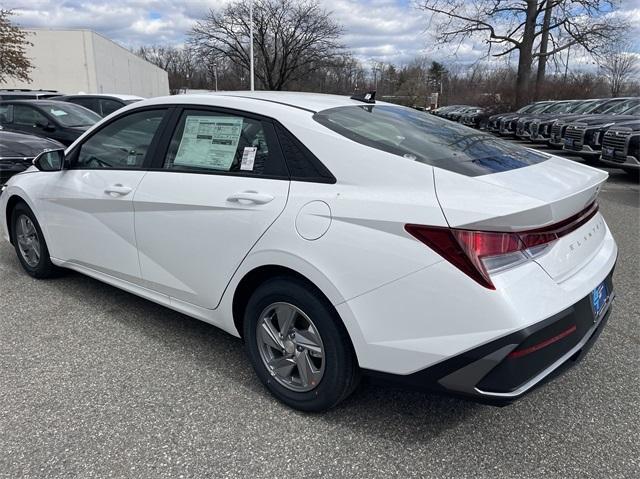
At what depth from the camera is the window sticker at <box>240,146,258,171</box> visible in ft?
8.85

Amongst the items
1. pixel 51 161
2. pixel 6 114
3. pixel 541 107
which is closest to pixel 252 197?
pixel 51 161

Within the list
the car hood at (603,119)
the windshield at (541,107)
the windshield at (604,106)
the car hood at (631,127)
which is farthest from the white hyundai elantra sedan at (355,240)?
the windshield at (541,107)

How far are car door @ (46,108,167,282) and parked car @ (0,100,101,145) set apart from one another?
20.6 feet

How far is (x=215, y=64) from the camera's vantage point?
123ft

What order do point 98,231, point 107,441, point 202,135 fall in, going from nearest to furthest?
point 107,441 → point 202,135 → point 98,231

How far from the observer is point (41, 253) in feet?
13.8

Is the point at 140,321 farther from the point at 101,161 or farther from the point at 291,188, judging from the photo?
the point at 291,188

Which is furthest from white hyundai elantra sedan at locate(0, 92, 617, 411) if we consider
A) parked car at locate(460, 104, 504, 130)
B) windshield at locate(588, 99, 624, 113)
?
parked car at locate(460, 104, 504, 130)

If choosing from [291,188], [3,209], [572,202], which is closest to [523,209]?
[572,202]

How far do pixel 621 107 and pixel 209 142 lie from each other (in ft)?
51.0

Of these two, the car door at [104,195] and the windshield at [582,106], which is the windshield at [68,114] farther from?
the windshield at [582,106]

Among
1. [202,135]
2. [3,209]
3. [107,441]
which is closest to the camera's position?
[107,441]

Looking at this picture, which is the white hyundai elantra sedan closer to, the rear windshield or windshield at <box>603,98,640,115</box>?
the rear windshield

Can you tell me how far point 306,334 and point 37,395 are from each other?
1.51 m
